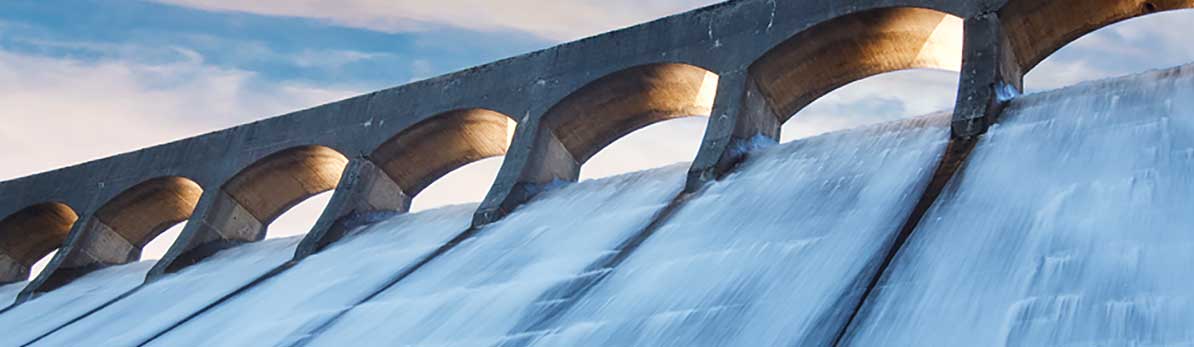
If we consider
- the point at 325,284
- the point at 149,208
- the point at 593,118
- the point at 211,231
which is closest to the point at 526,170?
the point at 593,118

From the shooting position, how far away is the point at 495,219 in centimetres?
1305

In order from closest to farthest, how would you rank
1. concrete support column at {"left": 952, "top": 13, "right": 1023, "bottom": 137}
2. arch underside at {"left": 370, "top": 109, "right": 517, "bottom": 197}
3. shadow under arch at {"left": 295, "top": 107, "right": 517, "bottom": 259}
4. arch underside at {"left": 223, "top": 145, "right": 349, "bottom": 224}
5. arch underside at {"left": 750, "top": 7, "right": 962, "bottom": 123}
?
concrete support column at {"left": 952, "top": 13, "right": 1023, "bottom": 137}
arch underside at {"left": 750, "top": 7, "right": 962, "bottom": 123}
shadow under arch at {"left": 295, "top": 107, "right": 517, "bottom": 259}
arch underside at {"left": 370, "top": 109, "right": 517, "bottom": 197}
arch underside at {"left": 223, "top": 145, "right": 349, "bottom": 224}

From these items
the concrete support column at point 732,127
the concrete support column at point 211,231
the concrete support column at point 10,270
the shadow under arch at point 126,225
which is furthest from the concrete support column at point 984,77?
the concrete support column at point 10,270

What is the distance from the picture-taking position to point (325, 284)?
1191 cm

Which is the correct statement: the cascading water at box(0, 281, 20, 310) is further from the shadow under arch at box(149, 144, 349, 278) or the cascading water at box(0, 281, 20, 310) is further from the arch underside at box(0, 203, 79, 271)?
the shadow under arch at box(149, 144, 349, 278)

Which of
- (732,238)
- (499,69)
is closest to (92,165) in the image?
(499,69)

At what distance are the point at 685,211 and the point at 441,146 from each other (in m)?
5.25

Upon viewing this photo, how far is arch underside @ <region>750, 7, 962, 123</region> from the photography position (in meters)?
12.4

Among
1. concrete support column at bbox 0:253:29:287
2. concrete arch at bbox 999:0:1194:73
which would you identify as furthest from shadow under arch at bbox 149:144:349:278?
concrete arch at bbox 999:0:1194:73

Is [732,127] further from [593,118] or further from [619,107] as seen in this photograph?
[593,118]

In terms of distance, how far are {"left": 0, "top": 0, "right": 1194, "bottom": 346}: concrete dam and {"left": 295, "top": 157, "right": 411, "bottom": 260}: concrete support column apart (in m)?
0.04

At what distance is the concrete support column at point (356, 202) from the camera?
14523 millimetres

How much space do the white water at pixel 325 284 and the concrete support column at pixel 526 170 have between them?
0.37 metres

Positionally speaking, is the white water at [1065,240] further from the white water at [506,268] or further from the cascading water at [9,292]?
the cascading water at [9,292]
